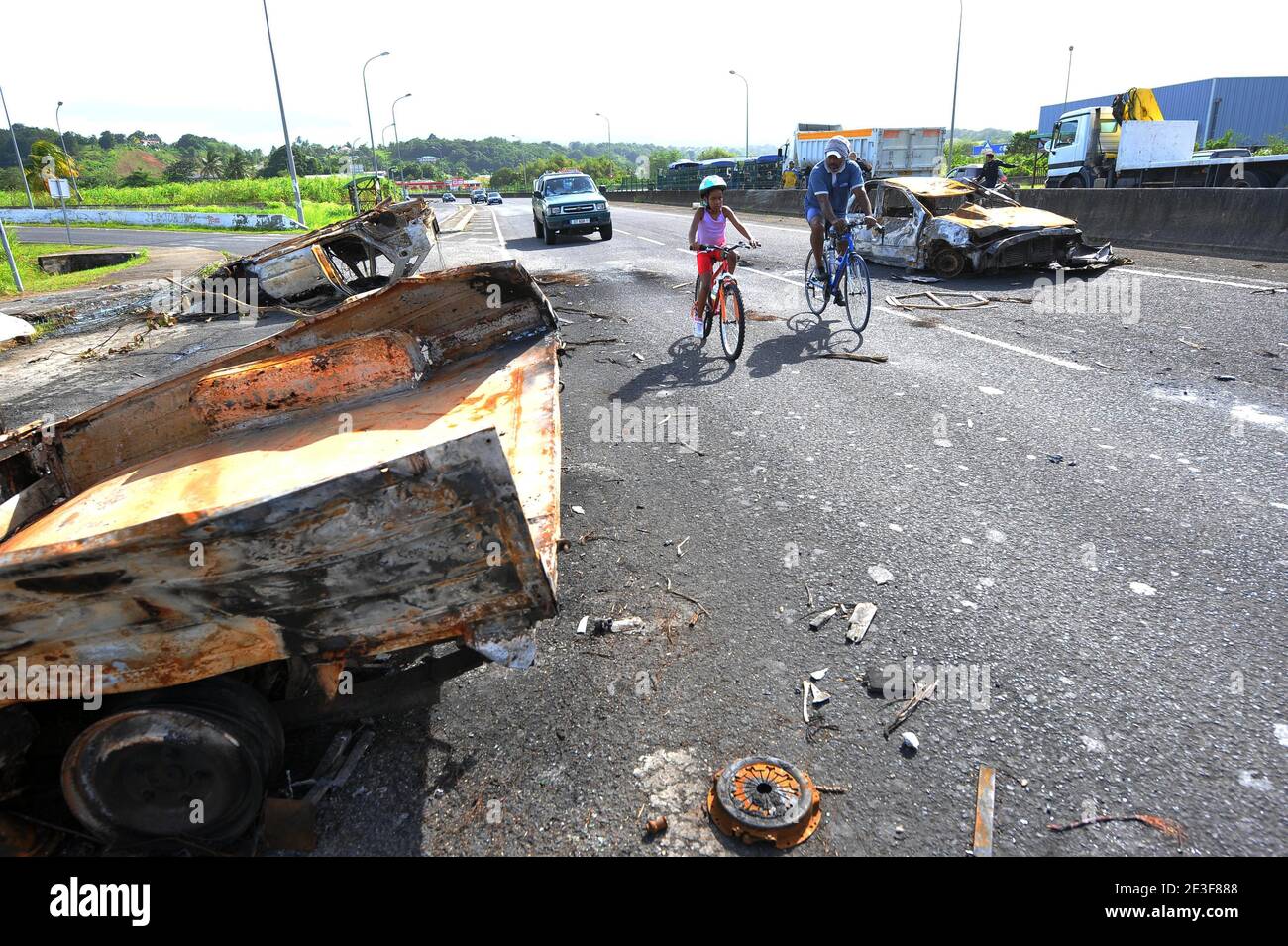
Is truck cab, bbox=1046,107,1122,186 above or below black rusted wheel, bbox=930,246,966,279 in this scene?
above

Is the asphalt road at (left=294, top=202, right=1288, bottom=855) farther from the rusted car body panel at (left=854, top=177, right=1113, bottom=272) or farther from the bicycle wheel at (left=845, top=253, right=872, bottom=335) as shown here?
the rusted car body panel at (left=854, top=177, right=1113, bottom=272)

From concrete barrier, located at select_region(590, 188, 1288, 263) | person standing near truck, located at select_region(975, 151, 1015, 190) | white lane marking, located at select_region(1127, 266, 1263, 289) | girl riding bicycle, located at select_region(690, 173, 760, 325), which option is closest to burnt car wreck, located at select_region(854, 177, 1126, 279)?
white lane marking, located at select_region(1127, 266, 1263, 289)

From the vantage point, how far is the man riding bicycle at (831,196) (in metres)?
8.74

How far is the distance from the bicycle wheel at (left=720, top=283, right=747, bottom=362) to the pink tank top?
26.2 inches

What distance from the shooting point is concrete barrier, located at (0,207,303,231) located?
41.3 meters

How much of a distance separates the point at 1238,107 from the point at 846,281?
70.1 meters

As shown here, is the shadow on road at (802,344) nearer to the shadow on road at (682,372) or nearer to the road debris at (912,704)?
the shadow on road at (682,372)

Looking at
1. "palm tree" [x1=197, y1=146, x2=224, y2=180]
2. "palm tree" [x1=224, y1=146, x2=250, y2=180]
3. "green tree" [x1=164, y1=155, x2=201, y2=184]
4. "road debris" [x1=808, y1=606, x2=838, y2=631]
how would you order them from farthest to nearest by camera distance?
"green tree" [x1=164, y1=155, x2=201, y2=184] → "palm tree" [x1=197, y1=146, x2=224, y2=180] → "palm tree" [x1=224, y1=146, x2=250, y2=180] → "road debris" [x1=808, y1=606, x2=838, y2=631]

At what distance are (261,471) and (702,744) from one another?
→ 2216 millimetres

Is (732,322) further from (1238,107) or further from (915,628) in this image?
(1238,107)

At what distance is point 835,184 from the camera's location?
8969 mm

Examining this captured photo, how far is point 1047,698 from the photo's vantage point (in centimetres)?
283

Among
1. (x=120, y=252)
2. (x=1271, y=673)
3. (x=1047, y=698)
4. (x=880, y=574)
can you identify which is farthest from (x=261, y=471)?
(x=120, y=252)

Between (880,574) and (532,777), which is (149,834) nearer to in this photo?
(532,777)
